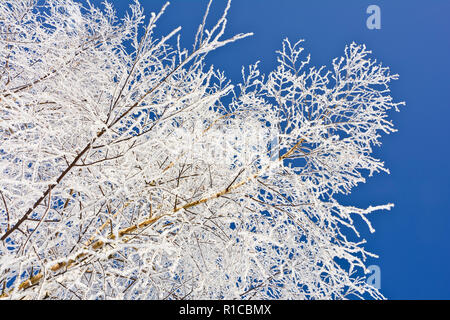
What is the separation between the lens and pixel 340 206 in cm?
251

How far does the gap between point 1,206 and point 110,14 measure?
3412 mm

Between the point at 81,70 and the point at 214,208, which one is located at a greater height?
the point at 81,70

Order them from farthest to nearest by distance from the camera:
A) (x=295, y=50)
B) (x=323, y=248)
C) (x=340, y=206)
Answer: (x=295, y=50), (x=323, y=248), (x=340, y=206)

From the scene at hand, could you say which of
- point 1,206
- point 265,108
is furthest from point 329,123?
point 1,206

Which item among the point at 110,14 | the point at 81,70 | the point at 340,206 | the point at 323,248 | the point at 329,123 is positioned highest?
the point at 110,14

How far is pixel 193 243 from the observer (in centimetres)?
329

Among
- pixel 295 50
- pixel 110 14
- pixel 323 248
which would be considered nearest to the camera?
pixel 323 248
